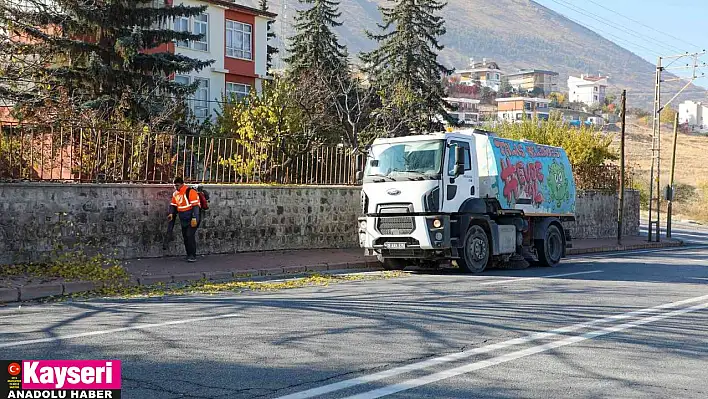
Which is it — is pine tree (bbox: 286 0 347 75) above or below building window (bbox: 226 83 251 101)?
above

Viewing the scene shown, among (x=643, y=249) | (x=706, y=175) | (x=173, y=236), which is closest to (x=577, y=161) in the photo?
(x=643, y=249)

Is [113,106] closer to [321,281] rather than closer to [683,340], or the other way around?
[321,281]

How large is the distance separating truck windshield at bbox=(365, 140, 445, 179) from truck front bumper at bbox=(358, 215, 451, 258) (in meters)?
1.02

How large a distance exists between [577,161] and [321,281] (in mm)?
24366

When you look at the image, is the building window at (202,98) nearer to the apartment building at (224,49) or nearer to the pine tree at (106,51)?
the apartment building at (224,49)

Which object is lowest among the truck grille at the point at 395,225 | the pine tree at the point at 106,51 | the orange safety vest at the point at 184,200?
the truck grille at the point at 395,225

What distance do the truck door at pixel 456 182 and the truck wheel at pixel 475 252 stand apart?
32.4 inches

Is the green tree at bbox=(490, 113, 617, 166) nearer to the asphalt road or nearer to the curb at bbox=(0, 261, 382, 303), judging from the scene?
the curb at bbox=(0, 261, 382, 303)

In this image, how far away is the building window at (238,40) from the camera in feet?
148

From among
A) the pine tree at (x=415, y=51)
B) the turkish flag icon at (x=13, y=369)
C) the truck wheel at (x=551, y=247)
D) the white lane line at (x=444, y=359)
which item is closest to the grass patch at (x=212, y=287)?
the white lane line at (x=444, y=359)

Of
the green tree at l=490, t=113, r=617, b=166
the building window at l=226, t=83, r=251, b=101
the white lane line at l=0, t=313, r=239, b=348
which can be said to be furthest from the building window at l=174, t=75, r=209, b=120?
the white lane line at l=0, t=313, r=239, b=348

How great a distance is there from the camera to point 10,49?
17.0 m

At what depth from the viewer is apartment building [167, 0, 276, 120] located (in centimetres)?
4266

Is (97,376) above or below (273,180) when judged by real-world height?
below
